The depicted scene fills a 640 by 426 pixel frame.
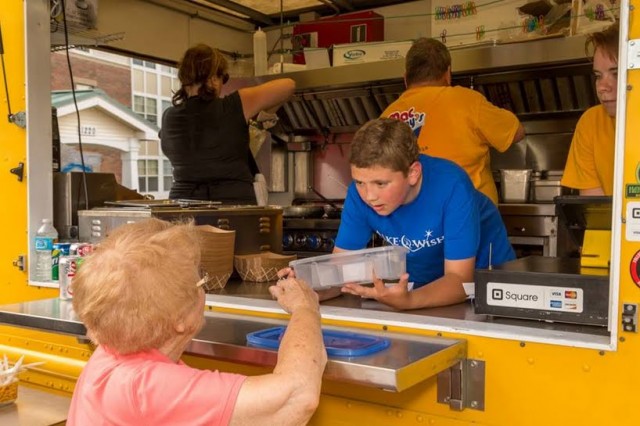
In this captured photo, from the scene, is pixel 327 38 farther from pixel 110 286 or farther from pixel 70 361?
pixel 110 286

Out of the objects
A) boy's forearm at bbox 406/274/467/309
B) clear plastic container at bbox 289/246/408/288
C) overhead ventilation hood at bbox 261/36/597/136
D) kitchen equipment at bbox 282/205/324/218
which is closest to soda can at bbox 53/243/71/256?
clear plastic container at bbox 289/246/408/288

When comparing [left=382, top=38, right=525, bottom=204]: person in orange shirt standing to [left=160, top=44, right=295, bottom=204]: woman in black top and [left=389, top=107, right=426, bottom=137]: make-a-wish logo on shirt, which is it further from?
[left=160, top=44, right=295, bottom=204]: woman in black top

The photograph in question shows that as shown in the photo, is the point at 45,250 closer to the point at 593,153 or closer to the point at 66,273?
the point at 66,273

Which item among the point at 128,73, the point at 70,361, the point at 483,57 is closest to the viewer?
the point at 70,361

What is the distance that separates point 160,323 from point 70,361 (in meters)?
1.60

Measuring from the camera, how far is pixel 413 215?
224cm

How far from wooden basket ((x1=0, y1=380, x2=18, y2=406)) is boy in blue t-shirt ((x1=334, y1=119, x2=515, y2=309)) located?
4.38 feet

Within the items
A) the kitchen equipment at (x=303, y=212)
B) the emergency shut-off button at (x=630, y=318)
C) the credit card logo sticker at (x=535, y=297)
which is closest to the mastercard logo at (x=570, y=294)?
the credit card logo sticker at (x=535, y=297)

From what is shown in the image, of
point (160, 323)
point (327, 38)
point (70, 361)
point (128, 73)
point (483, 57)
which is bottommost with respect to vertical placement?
point (70, 361)

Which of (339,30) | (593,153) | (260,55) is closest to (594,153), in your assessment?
(593,153)

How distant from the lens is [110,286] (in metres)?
1.37

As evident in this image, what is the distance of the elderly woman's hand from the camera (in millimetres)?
1722

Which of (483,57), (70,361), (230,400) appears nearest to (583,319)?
(230,400)

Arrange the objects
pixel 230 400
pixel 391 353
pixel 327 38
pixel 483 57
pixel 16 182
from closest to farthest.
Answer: pixel 230 400 < pixel 391 353 < pixel 16 182 < pixel 483 57 < pixel 327 38
